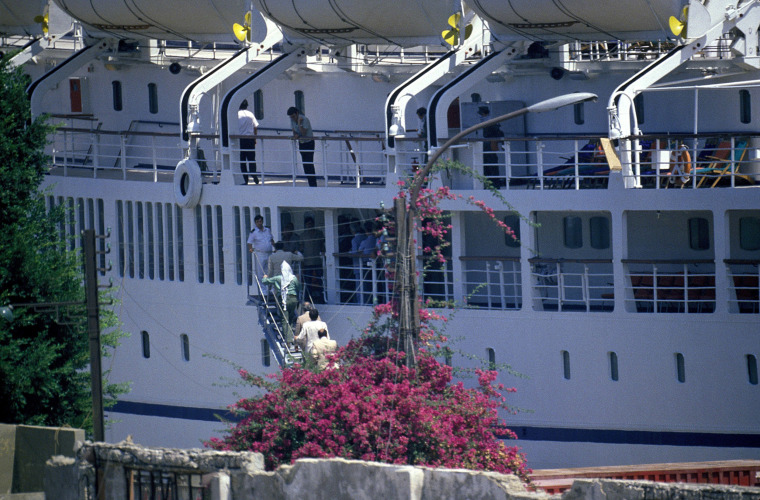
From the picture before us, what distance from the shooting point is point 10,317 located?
751 inches

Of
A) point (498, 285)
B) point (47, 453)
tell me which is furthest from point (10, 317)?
point (498, 285)

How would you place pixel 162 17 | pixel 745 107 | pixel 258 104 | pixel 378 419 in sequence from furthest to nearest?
pixel 258 104 → pixel 162 17 → pixel 745 107 → pixel 378 419

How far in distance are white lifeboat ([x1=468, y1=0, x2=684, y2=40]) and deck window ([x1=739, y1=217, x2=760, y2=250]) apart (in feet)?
9.66

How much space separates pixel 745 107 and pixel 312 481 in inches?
439

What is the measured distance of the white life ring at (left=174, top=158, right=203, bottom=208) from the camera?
81.0ft

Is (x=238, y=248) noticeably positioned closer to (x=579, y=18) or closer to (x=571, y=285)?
(x=571, y=285)

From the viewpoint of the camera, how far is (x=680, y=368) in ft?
68.8

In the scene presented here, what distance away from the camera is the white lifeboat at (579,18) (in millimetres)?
21844

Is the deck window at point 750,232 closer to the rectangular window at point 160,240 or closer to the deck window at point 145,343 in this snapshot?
the rectangular window at point 160,240

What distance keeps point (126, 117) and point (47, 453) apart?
1252 centimetres

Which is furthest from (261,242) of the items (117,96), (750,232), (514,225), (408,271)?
(117,96)

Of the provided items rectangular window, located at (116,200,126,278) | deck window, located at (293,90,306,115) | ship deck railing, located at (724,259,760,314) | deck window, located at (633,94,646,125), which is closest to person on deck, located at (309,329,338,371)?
ship deck railing, located at (724,259,760,314)

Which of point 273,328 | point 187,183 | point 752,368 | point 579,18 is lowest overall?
point 752,368

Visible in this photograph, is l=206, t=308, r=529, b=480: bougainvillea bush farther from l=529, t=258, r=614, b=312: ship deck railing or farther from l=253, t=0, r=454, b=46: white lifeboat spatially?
l=253, t=0, r=454, b=46: white lifeboat
